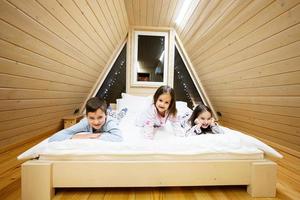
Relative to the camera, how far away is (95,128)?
142 cm

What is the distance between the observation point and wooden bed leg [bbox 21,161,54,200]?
1.03 meters

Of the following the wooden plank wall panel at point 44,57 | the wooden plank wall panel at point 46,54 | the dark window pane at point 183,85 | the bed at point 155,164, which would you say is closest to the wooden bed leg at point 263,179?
the bed at point 155,164

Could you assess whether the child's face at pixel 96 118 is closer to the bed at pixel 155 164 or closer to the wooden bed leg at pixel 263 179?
the bed at pixel 155 164

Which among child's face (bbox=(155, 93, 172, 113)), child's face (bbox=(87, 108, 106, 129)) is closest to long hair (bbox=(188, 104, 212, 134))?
child's face (bbox=(155, 93, 172, 113))

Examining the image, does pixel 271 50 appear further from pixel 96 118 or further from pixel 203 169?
pixel 96 118

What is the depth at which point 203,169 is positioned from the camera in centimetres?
114

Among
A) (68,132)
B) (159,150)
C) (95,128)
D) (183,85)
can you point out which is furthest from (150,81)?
(159,150)

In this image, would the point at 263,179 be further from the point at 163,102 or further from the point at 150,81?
the point at 150,81

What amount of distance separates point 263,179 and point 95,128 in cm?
116

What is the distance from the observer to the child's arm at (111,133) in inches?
49.9

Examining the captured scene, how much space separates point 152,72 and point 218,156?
7.83 feet

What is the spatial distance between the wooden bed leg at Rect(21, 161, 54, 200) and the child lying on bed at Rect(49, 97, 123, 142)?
0.73ft

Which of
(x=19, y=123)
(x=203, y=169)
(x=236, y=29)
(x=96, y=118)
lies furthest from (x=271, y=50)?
(x=19, y=123)

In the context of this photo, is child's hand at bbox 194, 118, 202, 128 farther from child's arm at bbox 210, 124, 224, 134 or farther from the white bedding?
the white bedding
